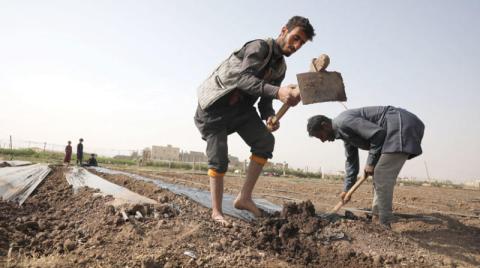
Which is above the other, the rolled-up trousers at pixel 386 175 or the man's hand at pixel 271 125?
the man's hand at pixel 271 125

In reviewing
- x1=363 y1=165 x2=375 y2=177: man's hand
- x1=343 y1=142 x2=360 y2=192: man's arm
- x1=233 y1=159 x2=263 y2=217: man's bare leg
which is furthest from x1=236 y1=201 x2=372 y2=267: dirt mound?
x1=343 y1=142 x2=360 y2=192: man's arm

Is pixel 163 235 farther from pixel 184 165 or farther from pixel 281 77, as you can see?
pixel 184 165

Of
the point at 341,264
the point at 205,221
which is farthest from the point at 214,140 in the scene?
the point at 341,264

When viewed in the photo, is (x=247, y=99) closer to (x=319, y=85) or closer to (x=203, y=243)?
(x=319, y=85)

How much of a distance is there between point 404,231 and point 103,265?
9.46ft

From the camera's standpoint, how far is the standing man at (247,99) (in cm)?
244

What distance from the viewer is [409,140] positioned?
302 cm

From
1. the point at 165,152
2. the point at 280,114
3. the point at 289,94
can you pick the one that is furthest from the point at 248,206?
the point at 165,152

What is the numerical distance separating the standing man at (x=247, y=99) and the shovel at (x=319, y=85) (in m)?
0.08

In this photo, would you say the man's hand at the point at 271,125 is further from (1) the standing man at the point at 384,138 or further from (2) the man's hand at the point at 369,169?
(2) the man's hand at the point at 369,169

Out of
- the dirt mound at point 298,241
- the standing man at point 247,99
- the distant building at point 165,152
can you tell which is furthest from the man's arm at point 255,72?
the distant building at point 165,152

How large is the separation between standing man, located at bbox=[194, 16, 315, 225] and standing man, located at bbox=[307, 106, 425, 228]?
840 millimetres

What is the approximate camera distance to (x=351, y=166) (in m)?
3.81

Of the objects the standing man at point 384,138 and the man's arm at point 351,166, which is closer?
the standing man at point 384,138
